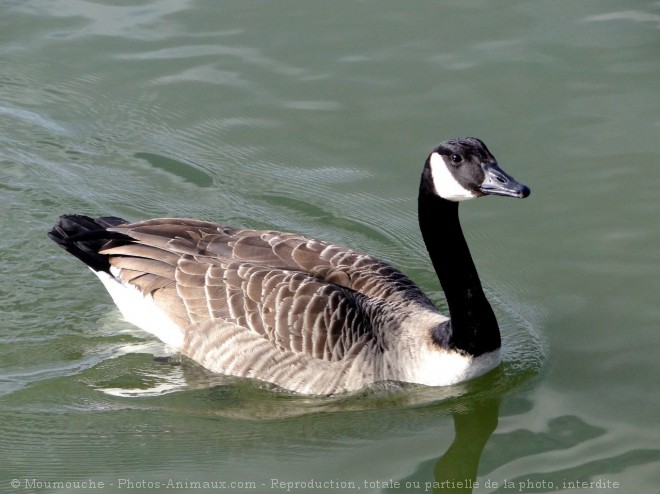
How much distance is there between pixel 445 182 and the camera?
7324 millimetres

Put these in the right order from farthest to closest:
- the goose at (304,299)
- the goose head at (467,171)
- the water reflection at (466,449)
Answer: the goose at (304,299), the goose head at (467,171), the water reflection at (466,449)

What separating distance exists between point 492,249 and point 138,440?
3.89 m

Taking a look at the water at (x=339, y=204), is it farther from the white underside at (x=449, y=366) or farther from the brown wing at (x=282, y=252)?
the brown wing at (x=282, y=252)

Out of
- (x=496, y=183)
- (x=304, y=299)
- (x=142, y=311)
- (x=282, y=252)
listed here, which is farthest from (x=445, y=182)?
(x=142, y=311)

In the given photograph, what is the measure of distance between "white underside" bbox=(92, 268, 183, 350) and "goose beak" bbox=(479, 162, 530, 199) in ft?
9.31

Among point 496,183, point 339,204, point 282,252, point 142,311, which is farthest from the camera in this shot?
point 339,204

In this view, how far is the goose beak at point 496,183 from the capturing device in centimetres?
705

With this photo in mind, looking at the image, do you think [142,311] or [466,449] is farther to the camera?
[142,311]

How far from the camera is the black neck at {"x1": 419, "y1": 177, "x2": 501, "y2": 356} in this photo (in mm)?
7648

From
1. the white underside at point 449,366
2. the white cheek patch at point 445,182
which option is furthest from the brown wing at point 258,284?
the white cheek patch at point 445,182

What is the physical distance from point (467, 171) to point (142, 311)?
10.1 feet

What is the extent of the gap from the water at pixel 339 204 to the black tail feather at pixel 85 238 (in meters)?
0.57

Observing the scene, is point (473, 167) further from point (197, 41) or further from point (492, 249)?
point (197, 41)

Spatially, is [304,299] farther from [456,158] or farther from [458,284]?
[456,158]
